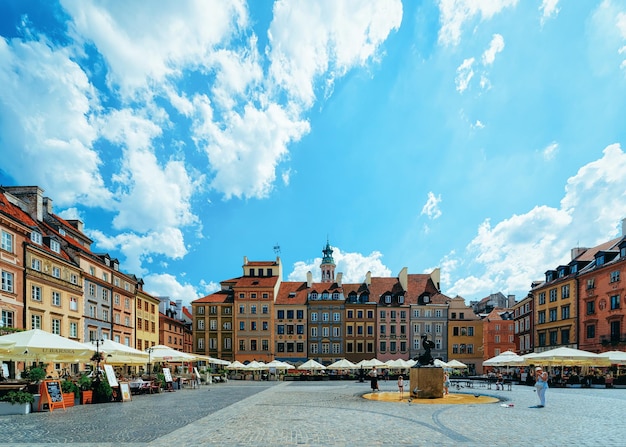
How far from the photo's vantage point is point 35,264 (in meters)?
35.4

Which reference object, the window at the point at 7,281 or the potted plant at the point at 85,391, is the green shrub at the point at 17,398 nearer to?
the potted plant at the point at 85,391

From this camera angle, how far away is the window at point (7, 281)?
3169cm

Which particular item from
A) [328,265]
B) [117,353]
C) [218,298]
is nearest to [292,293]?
[218,298]

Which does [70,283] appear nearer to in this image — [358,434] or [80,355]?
[80,355]

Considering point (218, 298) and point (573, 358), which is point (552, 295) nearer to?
point (573, 358)

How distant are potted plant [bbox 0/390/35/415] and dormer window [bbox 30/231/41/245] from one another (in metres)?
19.2

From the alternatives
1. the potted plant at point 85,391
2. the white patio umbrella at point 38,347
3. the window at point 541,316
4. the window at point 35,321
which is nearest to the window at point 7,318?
the window at point 35,321

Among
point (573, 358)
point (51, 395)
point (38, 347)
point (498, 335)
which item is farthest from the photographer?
point (498, 335)

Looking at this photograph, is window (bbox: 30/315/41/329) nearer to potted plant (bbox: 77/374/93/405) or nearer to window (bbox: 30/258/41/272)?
window (bbox: 30/258/41/272)

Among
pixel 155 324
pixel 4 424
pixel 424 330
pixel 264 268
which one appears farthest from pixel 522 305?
pixel 4 424

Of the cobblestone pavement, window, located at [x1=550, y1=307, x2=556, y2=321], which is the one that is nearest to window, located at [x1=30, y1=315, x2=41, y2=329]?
the cobblestone pavement

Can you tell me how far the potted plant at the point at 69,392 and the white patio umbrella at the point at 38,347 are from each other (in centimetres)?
131

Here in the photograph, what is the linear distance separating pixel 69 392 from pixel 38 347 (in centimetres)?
368

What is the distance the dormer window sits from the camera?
36.1 meters
